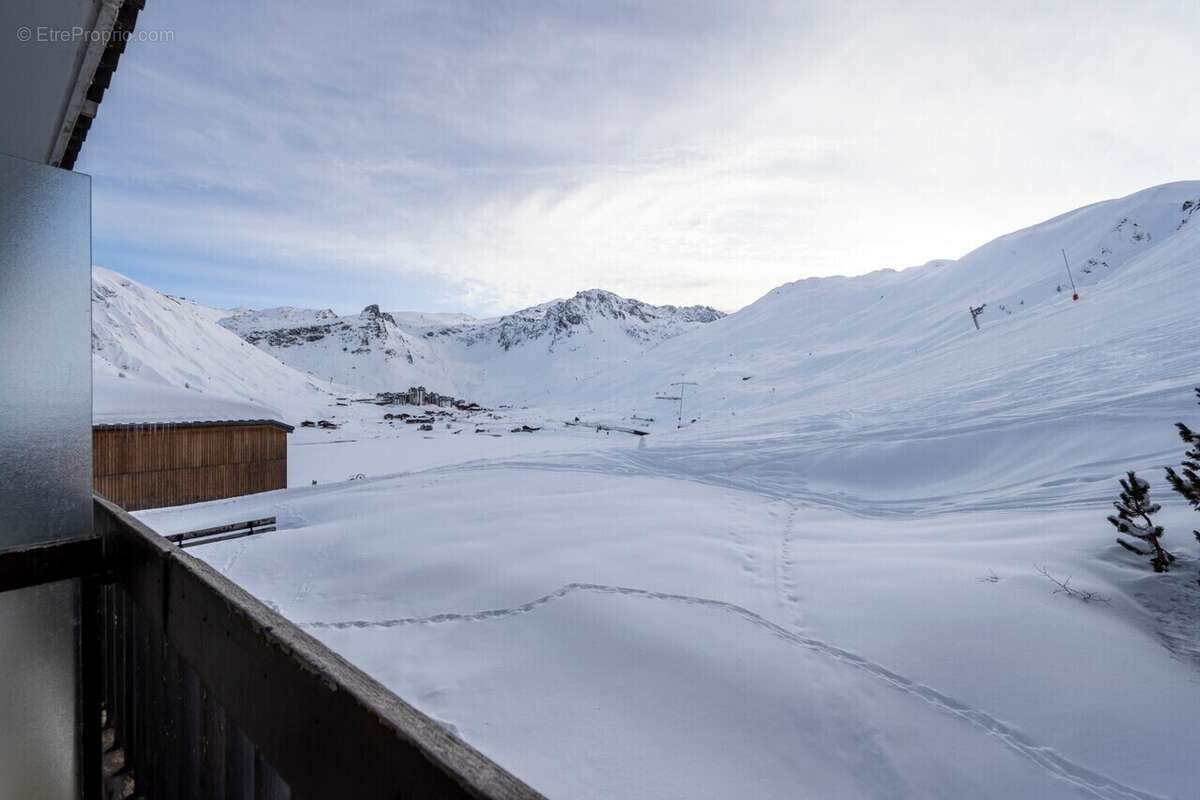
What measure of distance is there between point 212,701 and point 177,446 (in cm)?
1942

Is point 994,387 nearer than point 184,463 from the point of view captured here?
Yes

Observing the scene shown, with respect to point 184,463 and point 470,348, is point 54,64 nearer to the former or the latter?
point 184,463

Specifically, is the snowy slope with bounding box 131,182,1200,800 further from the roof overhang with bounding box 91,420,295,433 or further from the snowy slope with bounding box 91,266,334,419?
the snowy slope with bounding box 91,266,334,419

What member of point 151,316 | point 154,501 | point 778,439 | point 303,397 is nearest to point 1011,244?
point 778,439

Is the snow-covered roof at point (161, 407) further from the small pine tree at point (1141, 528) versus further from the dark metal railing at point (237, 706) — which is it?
the small pine tree at point (1141, 528)

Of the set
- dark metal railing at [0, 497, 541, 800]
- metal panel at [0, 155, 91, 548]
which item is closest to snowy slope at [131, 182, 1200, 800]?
dark metal railing at [0, 497, 541, 800]

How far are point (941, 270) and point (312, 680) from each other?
2417 inches

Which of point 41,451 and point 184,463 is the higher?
point 41,451

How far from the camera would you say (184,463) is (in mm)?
17422

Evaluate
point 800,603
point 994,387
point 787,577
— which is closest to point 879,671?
point 800,603

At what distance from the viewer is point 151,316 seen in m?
62.7

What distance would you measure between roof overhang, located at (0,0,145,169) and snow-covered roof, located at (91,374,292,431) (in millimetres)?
16560

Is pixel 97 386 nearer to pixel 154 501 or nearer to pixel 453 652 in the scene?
pixel 154 501

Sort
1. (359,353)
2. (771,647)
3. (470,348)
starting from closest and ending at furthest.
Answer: (771,647)
(359,353)
(470,348)
